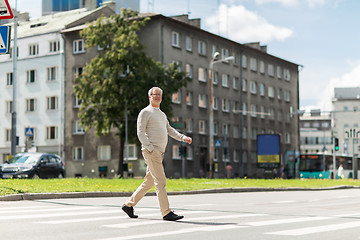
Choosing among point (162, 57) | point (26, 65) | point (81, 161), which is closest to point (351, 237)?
point (162, 57)

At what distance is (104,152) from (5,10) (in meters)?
44.0

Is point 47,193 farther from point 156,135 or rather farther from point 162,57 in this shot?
point 162,57

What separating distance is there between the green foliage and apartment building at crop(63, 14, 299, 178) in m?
5.82

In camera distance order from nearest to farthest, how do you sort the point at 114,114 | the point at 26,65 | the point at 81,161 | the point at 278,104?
the point at 114,114 → the point at 81,161 → the point at 26,65 → the point at 278,104

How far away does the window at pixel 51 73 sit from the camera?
6211cm

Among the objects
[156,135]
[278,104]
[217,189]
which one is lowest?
[217,189]

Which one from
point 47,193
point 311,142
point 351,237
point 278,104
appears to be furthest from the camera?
point 311,142

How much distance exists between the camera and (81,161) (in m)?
58.3

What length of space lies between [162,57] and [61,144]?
1369cm

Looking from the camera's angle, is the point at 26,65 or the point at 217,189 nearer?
the point at 217,189

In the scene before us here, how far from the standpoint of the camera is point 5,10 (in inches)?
536

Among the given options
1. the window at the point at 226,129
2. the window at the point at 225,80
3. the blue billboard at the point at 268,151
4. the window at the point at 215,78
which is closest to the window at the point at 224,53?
the window at the point at 225,80

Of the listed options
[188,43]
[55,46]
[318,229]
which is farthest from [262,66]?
[318,229]

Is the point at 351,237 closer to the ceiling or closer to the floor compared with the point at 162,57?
closer to the floor
